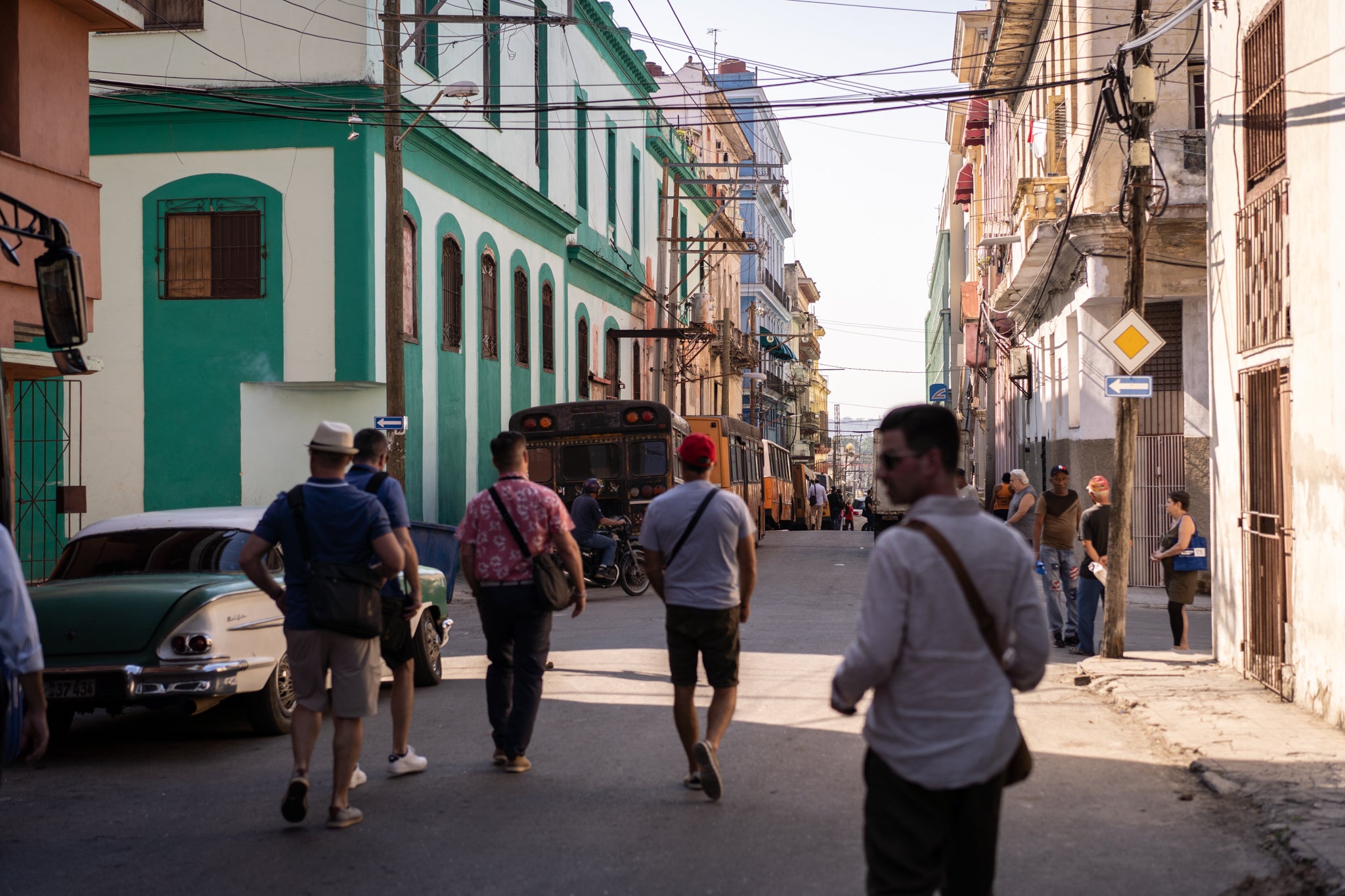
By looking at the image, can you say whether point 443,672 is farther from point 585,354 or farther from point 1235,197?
point 585,354

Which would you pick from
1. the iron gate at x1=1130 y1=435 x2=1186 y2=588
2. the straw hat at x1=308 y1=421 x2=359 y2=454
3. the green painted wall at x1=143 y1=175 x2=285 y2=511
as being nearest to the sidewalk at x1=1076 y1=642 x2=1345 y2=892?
the straw hat at x1=308 y1=421 x2=359 y2=454

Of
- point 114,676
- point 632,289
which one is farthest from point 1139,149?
point 632,289

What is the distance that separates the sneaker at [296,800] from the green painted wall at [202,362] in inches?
612

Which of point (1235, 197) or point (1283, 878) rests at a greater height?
point (1235, 197)

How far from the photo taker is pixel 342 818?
6.76 meters

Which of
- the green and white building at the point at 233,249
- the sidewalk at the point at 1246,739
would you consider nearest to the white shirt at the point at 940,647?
the sidewalk at the point at 1246,739

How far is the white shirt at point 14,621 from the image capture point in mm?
4773

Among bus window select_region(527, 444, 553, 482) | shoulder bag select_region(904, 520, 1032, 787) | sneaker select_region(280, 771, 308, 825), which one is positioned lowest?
sneaker select_region(280, 771, 308, 825)

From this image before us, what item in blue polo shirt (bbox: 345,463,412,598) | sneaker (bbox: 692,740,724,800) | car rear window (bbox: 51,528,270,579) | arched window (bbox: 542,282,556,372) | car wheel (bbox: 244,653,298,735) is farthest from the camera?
arched window (bbox: 542,282,556,372)

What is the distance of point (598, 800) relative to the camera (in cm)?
727

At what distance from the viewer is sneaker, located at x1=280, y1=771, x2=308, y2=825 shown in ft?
22.0

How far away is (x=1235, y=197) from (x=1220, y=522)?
108 inches

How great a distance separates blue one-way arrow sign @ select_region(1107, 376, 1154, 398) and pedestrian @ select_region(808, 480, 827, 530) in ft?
120

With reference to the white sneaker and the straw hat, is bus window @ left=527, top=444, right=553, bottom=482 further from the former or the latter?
the straw hat
